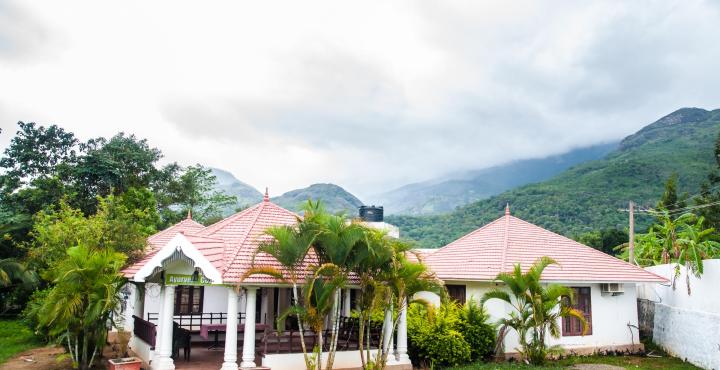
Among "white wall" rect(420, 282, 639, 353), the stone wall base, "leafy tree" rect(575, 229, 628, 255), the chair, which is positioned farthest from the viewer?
"leafy tree" rect(575, 229, 628, 255)

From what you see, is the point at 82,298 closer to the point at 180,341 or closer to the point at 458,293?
the point at 180,341

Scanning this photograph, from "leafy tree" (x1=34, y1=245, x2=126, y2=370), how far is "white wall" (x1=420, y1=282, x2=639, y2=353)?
391 inches

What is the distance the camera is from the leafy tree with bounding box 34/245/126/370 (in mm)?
12234

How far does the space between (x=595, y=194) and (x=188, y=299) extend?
44.6m

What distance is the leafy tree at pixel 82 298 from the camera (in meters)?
12.2

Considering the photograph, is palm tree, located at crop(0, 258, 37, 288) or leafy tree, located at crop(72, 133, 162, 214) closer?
palm tree, located at crop(0, 258, 37, 288)

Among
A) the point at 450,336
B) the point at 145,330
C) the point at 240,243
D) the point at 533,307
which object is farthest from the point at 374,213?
the point at 240,243

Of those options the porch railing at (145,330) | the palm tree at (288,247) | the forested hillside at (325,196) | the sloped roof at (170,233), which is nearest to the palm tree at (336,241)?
the palm tree at (288,247)

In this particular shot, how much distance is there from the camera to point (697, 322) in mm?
15977

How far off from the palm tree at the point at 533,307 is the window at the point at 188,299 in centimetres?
991

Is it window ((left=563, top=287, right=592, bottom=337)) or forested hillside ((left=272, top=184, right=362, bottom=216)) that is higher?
forested hillside ((left=272, top=184, right=362, bottom=216))

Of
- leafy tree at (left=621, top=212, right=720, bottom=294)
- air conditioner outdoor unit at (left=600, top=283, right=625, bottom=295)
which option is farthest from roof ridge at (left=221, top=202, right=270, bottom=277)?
leafy tree at (left=621, top=212, right=720, bottom=294)

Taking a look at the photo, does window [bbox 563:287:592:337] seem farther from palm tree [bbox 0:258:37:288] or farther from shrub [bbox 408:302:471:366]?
palm tree [bbox 0:258:37:288]

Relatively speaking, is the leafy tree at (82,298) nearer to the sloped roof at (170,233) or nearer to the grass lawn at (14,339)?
the grass lawn at (14,339)
